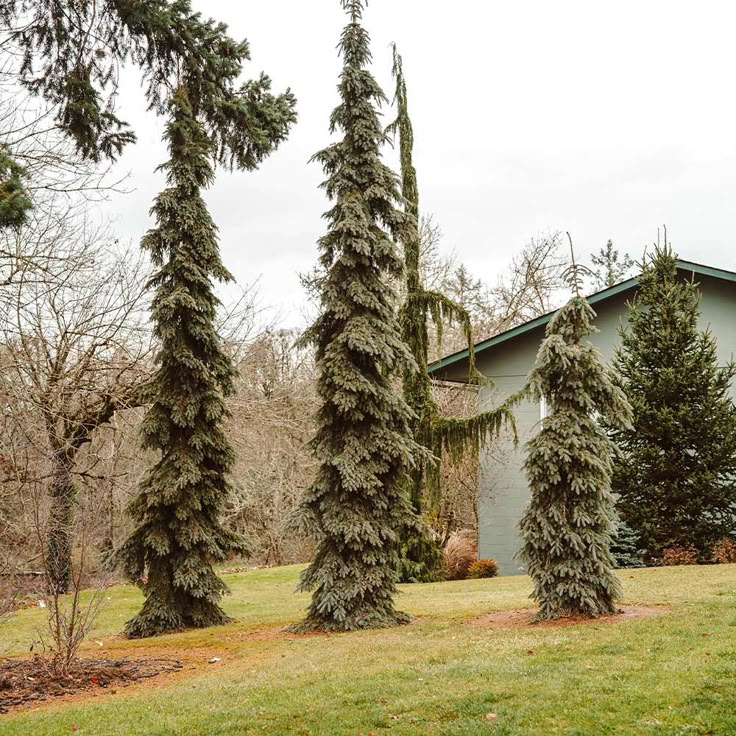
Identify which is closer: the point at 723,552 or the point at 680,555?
the point at 723,552

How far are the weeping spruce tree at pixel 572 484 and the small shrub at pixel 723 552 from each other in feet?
22.0

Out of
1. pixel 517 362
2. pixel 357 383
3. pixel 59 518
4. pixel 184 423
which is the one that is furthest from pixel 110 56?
pixel 517 362

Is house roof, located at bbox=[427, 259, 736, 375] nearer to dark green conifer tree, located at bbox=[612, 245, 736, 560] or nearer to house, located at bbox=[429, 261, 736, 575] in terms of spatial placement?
house, located at bbox=[429, 261, 736, 575]

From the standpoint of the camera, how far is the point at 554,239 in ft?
109

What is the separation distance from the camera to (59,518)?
47.1ft

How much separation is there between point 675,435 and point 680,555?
8.04 ft

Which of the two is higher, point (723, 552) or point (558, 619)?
point (723, 552)

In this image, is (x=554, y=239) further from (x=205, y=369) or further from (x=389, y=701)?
(x=389, y=701)

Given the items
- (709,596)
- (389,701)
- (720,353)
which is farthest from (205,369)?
(720,353)

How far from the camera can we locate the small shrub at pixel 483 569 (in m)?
19.6

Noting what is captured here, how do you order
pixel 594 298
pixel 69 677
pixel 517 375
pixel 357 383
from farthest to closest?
pixel 517 375
pixel 594 298
pixel 357 383
pixel 69 677

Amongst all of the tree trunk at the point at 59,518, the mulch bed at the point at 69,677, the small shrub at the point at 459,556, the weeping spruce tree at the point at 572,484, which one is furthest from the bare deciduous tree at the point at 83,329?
the weeping spruce tree at the point at 572,484

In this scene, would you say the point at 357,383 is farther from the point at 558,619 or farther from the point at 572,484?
the point at 558,619

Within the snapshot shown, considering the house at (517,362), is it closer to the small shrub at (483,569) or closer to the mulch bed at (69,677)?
the small shrub at (483,569)
